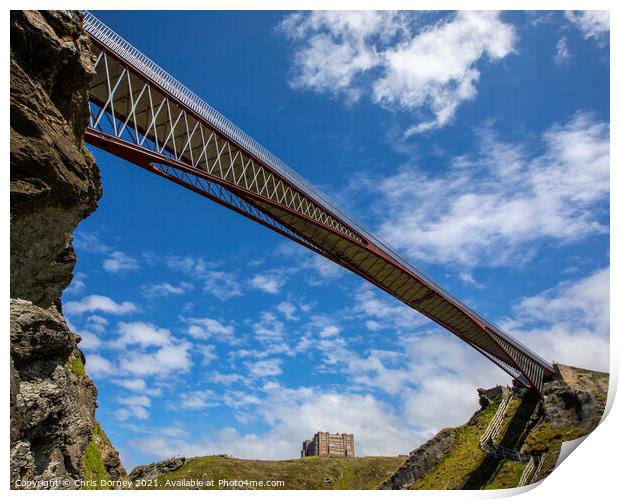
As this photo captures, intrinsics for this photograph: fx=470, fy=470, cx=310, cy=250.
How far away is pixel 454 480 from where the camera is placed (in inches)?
1401

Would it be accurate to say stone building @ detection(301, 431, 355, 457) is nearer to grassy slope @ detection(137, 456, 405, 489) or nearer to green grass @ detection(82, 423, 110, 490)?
grassy slope @ detection(137, 456, 405, 489)

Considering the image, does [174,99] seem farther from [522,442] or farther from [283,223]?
[522,442]

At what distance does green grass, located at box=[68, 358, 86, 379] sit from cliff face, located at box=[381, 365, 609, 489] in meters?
26.7

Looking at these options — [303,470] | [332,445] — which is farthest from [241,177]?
[332,445]

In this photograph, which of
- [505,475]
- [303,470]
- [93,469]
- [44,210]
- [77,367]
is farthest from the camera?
[303,470]

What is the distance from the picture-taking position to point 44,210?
10.6m

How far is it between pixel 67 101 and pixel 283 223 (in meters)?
16.9

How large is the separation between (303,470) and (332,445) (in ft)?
60.3

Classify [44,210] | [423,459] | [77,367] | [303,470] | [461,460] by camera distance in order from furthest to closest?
[303,470] → [423,459] → [461,460] → [77,367] → [44,210]

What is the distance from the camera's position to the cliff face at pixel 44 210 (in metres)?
9.76

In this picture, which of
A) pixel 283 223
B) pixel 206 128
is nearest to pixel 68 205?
pixel 206 128

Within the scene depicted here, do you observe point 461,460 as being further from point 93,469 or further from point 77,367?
point 93,469

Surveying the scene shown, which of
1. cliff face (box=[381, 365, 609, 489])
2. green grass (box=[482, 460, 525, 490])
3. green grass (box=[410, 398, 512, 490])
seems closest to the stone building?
cliff face (box=[381, 365, 609, 489])

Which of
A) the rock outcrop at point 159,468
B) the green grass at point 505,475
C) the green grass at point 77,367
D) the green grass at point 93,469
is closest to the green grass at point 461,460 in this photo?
the green grass at point 505,475
